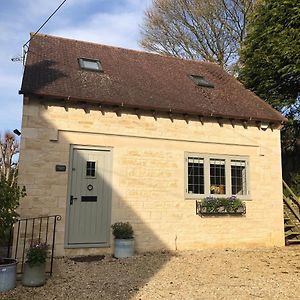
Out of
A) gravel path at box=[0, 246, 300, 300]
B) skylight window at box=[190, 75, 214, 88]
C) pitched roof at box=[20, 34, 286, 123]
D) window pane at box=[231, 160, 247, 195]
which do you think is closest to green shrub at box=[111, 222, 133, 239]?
gravel path at box=[0, 246, 300, 300]

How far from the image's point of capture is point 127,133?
30.1ft

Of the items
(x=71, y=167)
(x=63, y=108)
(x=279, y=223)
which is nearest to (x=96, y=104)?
(x=63, y=108)

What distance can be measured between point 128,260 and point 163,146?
3173mm

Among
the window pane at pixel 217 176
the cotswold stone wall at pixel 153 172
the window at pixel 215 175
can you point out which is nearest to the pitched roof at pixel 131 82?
the cotswold stone wall at pixel 153 172

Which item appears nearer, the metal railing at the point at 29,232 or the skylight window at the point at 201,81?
the metal railing at the point at 29,232

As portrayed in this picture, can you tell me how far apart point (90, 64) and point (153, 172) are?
13.2 feet

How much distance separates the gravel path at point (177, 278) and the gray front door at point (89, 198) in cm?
71

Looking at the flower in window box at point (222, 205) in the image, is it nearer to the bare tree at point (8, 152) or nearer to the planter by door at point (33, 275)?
the planter by door at point (33, 275)

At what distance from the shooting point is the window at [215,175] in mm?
9727

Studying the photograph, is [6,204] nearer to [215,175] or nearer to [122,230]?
[122,230]

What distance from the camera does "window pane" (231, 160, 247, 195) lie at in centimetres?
1020

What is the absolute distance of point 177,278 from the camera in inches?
251

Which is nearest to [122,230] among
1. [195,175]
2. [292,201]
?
[195,175]

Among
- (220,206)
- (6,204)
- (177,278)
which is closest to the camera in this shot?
(6,204)
